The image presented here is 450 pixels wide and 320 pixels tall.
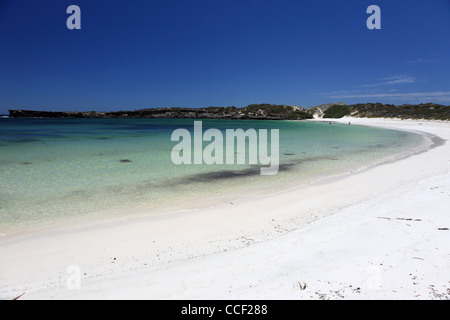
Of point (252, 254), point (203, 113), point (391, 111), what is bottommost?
point (252, 254)

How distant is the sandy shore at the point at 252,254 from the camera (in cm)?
276

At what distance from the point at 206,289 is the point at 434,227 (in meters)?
3.76

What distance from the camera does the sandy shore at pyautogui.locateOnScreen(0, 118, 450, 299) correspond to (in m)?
2.76

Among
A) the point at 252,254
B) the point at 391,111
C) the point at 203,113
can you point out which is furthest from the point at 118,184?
the point at 203,113

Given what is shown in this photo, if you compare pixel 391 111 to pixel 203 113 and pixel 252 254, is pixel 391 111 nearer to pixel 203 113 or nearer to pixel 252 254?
pixel 252 254

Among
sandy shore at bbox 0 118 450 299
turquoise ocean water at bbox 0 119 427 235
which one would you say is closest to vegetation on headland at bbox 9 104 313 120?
turquoise ocean water at bbox 0 119 427 235

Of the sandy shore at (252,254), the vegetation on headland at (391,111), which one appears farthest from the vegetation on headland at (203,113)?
the sandy shore at (252,254)

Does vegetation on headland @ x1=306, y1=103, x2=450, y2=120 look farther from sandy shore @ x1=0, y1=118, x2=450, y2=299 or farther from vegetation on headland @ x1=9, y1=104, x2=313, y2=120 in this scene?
sandy shore @ x1=0, y1=118, x2=450, y2=299

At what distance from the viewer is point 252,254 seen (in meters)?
3.62

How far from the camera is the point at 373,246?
3.57 m

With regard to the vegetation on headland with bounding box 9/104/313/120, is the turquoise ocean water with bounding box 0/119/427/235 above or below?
below
